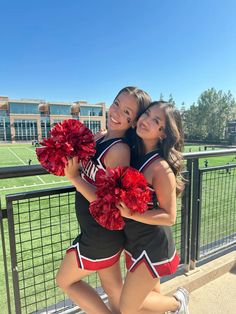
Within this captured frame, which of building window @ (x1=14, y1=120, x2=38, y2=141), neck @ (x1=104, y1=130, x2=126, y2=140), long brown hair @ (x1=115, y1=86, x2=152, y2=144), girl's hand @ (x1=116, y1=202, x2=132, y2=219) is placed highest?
long brown hair @ (x1=115, y1=86, x2=152, y2=144)

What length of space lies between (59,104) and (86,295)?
225 feet

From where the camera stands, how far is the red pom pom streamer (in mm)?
1205

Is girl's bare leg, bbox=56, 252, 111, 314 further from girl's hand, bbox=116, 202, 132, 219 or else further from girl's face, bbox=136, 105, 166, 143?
girl's face, bbox=136, 105, 166, 143

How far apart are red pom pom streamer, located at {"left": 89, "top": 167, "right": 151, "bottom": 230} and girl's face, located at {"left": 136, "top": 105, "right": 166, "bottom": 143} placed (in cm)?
30

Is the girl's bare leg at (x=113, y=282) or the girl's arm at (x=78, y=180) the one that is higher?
the girl's arm at (x=78, y=180)

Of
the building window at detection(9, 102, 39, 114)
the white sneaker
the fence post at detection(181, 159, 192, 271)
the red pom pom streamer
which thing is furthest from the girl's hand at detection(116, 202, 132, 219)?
the building window at detection(9, 102, 39, 114)

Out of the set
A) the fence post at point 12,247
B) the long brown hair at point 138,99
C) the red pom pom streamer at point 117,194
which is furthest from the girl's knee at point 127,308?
the long brown hair at point 138,99

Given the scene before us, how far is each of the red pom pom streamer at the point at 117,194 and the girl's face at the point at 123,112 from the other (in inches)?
13.4

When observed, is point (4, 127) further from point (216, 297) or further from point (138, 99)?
point (138, 99)

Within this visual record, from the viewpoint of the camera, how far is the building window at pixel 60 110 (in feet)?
217

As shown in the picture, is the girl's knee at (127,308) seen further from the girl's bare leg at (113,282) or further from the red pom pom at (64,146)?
the red pom pom at (64,146)

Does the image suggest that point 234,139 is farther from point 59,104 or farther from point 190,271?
point 190,271

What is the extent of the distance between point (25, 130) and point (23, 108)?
16.7 feet

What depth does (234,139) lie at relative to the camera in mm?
56438
